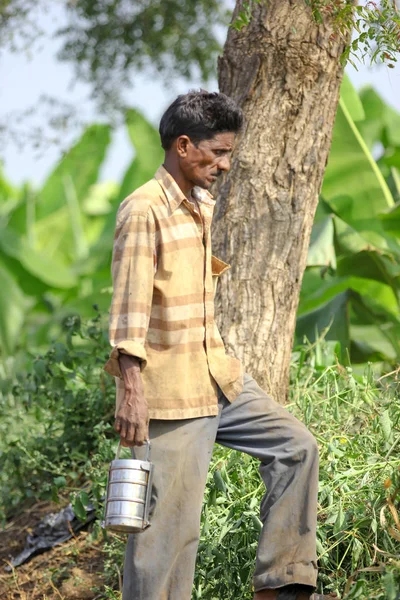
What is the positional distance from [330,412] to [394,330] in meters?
3.86

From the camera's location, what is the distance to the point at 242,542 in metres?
3.95

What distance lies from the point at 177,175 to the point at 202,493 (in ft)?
3.76

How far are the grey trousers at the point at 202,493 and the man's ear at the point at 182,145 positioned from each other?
883 millimetres

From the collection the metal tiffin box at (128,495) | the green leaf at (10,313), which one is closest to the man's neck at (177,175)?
the metal tiffin box at (128,495)

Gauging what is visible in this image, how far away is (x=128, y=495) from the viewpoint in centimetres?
324

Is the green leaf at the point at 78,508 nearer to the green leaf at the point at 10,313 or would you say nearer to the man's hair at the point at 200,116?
the man's hair at the point at 200,116

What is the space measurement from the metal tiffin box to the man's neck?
990 mm

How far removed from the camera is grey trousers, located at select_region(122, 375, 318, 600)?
336 centimetres

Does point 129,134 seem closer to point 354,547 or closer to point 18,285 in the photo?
point 18,285

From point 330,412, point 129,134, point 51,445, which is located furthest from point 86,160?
point 330,412

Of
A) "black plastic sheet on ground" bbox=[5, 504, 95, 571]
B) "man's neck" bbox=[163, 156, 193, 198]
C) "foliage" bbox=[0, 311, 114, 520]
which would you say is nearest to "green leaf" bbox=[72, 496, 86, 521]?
"black plastic sheet on ground" bbox=[5, 504, 95, 571]

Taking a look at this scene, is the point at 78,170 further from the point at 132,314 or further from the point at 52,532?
the point at 132,314

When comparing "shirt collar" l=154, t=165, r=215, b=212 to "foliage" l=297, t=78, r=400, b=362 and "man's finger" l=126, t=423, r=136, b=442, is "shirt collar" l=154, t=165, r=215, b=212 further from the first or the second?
"foliage" l=297, t=78, r=400, b=362

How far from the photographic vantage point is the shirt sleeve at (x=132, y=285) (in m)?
3.26
